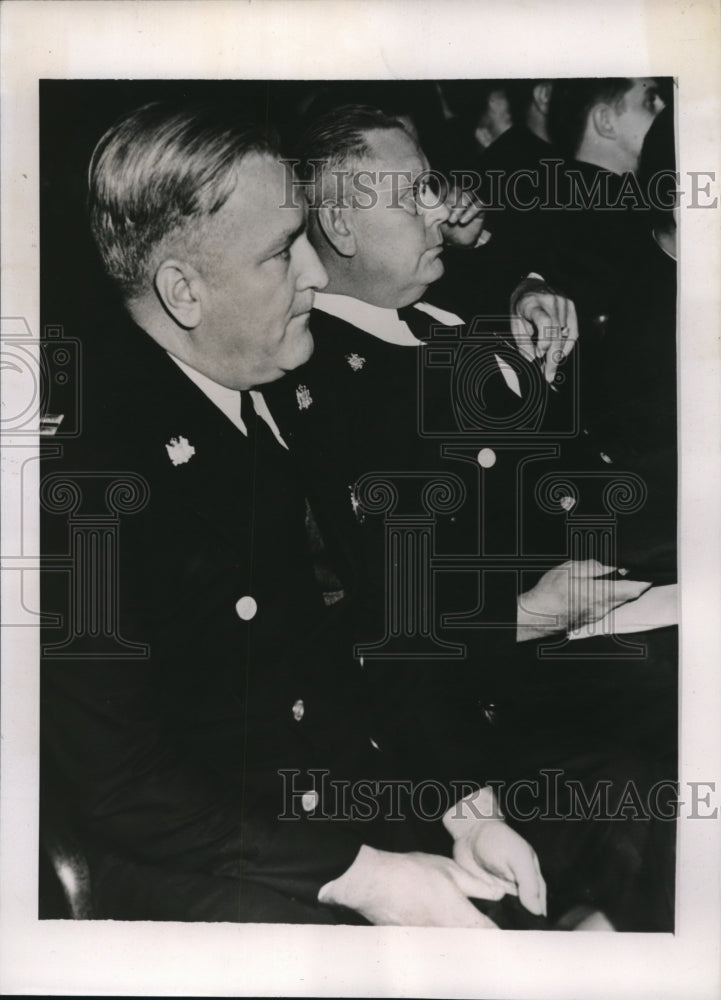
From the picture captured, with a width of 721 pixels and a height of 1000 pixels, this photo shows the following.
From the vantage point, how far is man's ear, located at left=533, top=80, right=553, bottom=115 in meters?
0.83

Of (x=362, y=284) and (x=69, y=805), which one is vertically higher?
(x=362, y=284)

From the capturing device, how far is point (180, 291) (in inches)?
32.5

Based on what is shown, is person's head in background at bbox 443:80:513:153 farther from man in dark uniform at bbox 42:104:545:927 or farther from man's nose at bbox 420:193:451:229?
man in dark uniform at bbox 42:104:545:927

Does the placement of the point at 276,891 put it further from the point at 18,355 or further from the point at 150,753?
the point at 18,355

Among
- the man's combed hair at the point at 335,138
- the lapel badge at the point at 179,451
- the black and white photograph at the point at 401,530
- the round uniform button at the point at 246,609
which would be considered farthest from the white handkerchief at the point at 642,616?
the man's combed hair at the point at 335,138

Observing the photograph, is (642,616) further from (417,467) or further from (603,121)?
(603,121)

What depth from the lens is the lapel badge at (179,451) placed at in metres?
0.83

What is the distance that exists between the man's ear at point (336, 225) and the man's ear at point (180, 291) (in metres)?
0.15

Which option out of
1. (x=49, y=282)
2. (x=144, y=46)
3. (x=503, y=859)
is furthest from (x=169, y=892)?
(x=144, y=46)

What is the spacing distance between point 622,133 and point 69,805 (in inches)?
38.7

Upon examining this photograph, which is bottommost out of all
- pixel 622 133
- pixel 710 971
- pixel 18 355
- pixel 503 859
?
pixel 710 971

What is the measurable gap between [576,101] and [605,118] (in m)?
0.04

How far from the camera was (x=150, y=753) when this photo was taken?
829mm

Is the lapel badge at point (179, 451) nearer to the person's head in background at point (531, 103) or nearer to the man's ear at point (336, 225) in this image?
the man's ear at point (336, 225)
